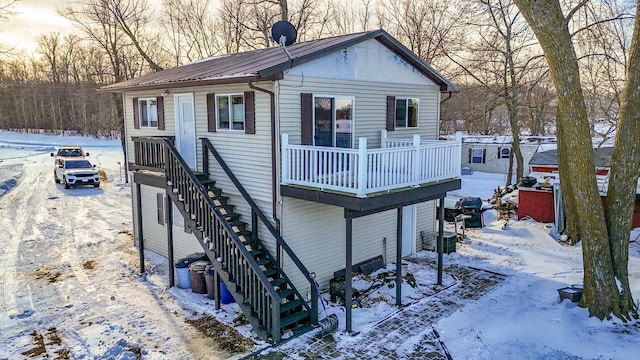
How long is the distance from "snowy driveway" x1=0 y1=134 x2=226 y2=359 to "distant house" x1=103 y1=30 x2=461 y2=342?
4.81ft

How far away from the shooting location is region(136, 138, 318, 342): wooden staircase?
26.7ft

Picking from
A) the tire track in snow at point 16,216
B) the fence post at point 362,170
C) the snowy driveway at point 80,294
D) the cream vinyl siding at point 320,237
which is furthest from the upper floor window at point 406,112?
the tire track in snow at point 16,216

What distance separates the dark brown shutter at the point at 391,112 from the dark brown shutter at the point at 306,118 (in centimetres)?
293

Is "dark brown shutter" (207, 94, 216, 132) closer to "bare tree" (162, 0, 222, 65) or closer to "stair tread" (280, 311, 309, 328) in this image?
"stair tread" (280, 311, 309, 328)

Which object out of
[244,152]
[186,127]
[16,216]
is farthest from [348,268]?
[16,216]

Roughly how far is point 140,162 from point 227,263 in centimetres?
426

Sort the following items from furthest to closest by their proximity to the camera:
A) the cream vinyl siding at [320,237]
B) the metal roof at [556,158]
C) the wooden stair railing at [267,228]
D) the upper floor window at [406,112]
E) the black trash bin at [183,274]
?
the metal roof at [556,158] → the upper floor window at [406,112] → the black trash bin at [183,274] → the cream vinyl siding at [320,237] → the wooden stair railing at [267,228]

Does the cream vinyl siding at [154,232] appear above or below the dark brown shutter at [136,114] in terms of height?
below

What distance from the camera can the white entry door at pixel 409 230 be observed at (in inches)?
510

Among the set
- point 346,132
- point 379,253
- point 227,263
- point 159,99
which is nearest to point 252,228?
point 227,263

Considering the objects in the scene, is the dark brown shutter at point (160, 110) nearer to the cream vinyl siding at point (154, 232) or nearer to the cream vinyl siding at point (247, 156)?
the cream vinyl siding at point (247, 156)

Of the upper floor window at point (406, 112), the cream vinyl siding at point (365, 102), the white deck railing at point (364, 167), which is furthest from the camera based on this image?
the upper floor window at point (406, 112)

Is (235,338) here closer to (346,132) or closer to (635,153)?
(346,132)

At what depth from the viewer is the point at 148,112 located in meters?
12.8
